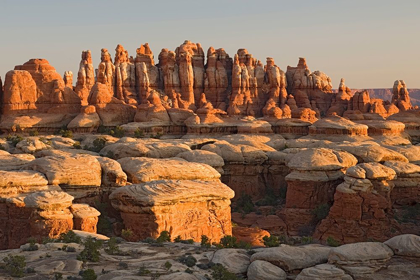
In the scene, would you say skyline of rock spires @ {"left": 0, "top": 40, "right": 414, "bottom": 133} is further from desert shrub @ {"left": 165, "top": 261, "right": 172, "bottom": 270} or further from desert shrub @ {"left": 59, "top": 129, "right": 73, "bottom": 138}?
desert shrub @ {"left": 165, "top": 261, "right": 172, "bottom": 270}

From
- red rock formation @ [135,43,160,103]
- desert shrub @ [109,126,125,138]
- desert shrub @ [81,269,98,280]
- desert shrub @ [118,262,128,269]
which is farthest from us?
red rock formation @ [135,43,160,103]

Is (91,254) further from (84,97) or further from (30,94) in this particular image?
(84,97)

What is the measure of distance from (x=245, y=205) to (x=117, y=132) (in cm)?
1783

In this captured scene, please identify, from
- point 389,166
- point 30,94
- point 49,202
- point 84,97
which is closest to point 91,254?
point 49,202

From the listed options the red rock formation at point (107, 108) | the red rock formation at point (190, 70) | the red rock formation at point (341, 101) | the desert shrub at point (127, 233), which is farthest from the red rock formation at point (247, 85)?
the desert shrub at point (127, 233)

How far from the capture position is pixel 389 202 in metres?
32.7

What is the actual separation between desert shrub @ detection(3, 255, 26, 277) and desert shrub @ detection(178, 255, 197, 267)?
456 cm

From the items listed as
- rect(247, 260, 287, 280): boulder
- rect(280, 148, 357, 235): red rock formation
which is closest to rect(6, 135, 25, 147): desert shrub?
rect(280, 148, 357, 235): red rock formation

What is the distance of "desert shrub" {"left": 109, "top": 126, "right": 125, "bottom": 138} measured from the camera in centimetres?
5278

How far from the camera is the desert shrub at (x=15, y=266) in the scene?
50.5 feet

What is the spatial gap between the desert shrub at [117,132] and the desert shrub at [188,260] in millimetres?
36482

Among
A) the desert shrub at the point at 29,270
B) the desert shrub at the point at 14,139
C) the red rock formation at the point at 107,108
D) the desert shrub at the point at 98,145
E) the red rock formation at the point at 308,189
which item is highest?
the red rock formation at the point at 107,108

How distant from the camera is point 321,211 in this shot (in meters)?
34.5

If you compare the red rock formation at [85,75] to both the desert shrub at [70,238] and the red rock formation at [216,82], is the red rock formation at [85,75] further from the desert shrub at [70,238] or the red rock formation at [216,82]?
the desert shrub at [70,238]
